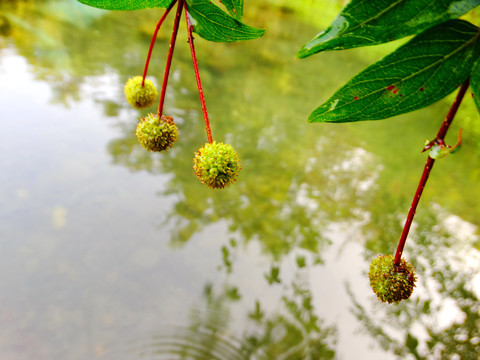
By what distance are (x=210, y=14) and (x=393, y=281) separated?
535mm

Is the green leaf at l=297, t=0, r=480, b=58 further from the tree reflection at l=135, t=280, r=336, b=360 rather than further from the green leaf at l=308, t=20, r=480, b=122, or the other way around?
the tree reflection at l=135, t=280, r=336, b=360

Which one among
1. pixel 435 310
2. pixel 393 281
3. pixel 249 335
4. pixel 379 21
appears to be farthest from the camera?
pixel 435 310

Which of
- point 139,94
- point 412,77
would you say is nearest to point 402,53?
point 412,77

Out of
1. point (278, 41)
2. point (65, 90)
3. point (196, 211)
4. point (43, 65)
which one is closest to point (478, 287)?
point (196, 211)

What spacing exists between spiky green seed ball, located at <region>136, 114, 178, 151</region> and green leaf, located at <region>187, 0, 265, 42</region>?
0.79ft

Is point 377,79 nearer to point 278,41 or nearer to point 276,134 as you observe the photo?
point 276,134

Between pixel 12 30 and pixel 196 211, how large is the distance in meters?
4.24

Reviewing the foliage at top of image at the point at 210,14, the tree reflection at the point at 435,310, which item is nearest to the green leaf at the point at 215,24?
the foliage at top of image at the point at 210,14

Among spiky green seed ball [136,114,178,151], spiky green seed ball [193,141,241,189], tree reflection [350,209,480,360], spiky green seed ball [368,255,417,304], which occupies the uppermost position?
tree reflection [350,209,480,360]

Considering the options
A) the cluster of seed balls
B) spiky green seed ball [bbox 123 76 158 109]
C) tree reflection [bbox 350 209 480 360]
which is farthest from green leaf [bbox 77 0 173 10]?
tree reflection [bbox 350 209 480 360]

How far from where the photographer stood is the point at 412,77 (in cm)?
40

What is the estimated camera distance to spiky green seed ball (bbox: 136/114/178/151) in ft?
2.38

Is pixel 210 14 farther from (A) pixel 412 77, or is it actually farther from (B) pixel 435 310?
(B) pixel 435 310

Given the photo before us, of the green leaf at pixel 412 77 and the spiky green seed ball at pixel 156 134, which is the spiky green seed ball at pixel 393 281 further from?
the spiky green seed ball at pixel 156 134
